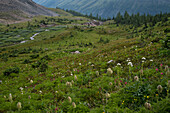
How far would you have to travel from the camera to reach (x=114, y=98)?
16.5 ft

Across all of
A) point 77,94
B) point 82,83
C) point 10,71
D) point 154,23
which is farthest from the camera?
point 154,23

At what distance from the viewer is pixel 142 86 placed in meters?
4.88

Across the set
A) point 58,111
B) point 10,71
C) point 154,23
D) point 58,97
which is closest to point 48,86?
point 58,97

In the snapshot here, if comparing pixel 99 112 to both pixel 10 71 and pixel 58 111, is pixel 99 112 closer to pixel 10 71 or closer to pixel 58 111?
pixel 58 111

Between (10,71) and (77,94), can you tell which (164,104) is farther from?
(10,71)

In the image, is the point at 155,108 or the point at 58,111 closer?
the point at 155,108

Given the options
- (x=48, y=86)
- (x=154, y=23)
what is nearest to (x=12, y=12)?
(x=154, y=23)

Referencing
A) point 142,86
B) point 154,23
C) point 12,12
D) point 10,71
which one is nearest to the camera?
point 142,86

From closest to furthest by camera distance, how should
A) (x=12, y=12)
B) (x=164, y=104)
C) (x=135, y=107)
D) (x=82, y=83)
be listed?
(x=164, y=104) → (x=135, y=107) → (x=82, y=83) → (x=12, y=12)

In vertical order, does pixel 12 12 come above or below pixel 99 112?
above

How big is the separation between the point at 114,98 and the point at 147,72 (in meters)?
2.99

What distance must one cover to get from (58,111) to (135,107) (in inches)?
131

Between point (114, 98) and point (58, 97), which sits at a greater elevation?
point (114, 98)

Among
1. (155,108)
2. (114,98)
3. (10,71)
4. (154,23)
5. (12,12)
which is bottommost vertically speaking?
(10,71)
